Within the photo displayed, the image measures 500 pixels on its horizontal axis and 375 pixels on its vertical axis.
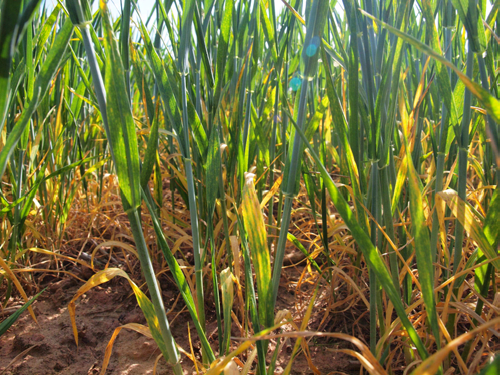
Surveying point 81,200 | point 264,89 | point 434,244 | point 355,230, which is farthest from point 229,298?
point 81,200

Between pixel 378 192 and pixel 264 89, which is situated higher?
pixel 264 89

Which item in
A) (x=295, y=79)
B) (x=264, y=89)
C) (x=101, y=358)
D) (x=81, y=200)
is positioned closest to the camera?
(x=101, y=358)

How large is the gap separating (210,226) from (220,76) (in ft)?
0.82

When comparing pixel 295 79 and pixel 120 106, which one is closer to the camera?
pixel 120 106

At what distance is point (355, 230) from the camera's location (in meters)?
0.40

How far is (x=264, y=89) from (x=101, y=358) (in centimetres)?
75

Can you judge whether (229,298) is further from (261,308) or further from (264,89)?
(264,89)

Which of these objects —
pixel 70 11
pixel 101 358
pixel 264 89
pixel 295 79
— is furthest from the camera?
pixel 264 89

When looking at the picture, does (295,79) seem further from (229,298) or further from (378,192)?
(229,298)

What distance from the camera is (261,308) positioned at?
1.54 ft

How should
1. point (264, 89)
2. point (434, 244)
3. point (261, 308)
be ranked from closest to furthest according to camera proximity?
1. point (261, 308)
2. point (434, 244)
3. point (264, 89)

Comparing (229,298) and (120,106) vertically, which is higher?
(120,106)

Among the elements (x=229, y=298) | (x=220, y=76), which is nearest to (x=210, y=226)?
(x=229, y=298)

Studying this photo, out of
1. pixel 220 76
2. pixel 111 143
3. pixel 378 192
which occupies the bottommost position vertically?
pixel 378 192
